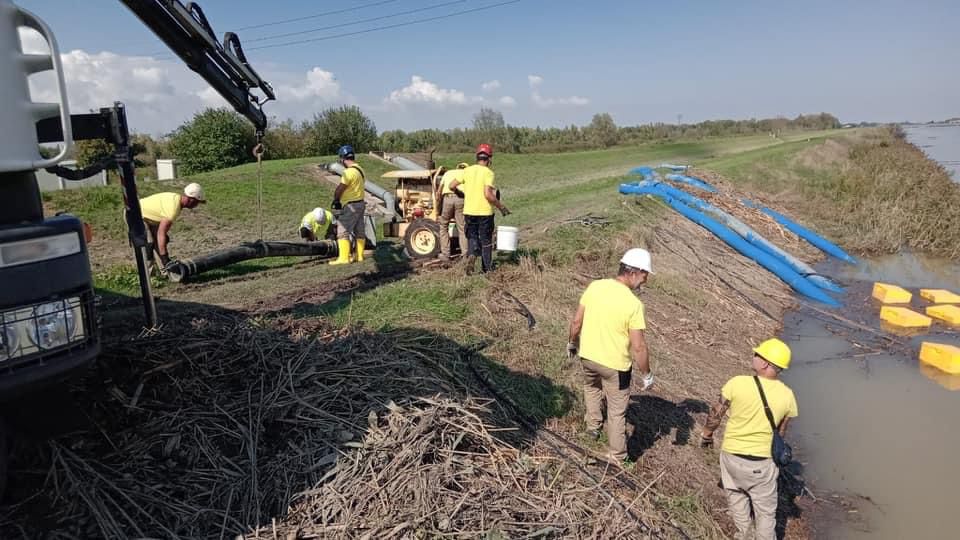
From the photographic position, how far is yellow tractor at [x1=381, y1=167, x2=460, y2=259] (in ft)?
32.8

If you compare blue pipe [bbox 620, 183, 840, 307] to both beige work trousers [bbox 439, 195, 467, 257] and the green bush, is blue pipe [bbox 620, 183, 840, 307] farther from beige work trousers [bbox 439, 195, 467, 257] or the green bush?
the green bush

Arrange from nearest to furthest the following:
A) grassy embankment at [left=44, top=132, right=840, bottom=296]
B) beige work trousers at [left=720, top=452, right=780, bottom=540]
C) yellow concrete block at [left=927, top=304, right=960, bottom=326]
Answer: beige work trousers at [left=720, top=452, right=780, bottom=540] → grassy embankment at [left=44, top=132, right=840, bottom=296] → yellow concrete block at [left=927, top=304, right=960, bottom=326]

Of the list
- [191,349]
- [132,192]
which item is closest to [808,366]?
[191,349]

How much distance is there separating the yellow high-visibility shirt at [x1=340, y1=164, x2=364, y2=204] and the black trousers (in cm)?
207

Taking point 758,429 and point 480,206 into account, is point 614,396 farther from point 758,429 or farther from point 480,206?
point 480,206

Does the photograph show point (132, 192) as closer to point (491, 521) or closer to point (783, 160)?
point (491, 521)

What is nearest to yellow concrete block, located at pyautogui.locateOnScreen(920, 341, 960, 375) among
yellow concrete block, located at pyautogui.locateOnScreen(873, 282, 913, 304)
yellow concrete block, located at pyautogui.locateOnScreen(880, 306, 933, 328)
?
yellow concrete block, located at pyautogui.locateOnScreen(880, 306, 933, 328)

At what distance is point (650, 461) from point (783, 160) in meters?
31.5

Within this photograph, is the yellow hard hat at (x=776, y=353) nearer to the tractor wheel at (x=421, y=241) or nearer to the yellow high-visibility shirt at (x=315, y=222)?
the tractor wheel at (x=421, y=241)

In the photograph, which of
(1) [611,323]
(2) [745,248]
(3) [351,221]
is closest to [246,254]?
(3) [351,221]

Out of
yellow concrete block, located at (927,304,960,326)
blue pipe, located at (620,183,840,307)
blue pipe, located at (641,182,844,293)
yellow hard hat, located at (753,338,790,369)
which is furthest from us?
blue pipe, located at (641,182,844,293)

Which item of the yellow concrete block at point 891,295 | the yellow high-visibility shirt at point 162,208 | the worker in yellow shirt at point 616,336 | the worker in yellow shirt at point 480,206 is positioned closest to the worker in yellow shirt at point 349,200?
the worker in yellow shirt at point 480,206

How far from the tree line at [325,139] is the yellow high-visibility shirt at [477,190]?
145 inches

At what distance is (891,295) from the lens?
40.8 feet
